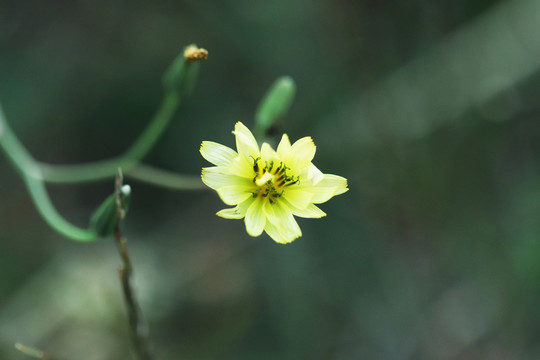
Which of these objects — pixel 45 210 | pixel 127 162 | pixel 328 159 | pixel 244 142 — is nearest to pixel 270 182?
pixel 244 142

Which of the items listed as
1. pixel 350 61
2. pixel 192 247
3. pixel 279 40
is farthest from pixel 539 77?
pixel 192 247

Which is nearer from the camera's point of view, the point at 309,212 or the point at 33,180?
the point at 309,212

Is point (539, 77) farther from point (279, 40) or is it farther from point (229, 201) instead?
point (229, 201)

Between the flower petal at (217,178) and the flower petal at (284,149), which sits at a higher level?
the flower petal at (284,149)

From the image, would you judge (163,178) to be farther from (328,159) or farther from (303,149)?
(303,149)

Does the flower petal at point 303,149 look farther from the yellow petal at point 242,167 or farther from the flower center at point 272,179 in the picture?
the yellow petal at point 242,167

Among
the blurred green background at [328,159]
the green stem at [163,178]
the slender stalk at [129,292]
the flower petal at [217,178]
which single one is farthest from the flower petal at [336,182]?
the blurred green background at [328,159]
